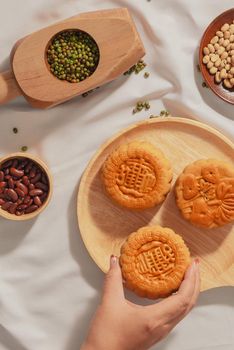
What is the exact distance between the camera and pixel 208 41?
73.6 inches

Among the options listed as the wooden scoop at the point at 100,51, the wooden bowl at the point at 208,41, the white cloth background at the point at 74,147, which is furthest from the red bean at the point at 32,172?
the wooden bowl at the point at 208,41

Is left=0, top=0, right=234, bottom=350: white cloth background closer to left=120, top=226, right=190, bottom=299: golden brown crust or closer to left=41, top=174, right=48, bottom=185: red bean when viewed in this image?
left=41, top=174, right=48, bottom=185: red bean

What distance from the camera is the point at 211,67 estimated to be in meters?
1.87

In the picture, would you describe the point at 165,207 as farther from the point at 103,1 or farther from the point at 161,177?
the point at 103,1

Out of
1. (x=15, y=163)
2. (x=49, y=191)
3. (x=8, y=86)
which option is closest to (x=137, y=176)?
(x=49, y=191)

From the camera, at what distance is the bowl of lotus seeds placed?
182 centimetres

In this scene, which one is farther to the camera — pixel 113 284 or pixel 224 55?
pixel 224 55

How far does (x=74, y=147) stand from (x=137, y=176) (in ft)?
0.83

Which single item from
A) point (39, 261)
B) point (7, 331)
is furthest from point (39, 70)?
point (7, 331)

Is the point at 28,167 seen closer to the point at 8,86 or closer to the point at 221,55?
the point at 8,86

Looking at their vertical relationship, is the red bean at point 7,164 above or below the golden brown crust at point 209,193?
above

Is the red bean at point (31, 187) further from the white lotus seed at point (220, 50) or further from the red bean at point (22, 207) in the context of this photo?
the white lotus seed at point (220, 50)

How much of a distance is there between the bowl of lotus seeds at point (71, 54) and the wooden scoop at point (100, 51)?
2cm

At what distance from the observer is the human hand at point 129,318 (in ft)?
5.71
